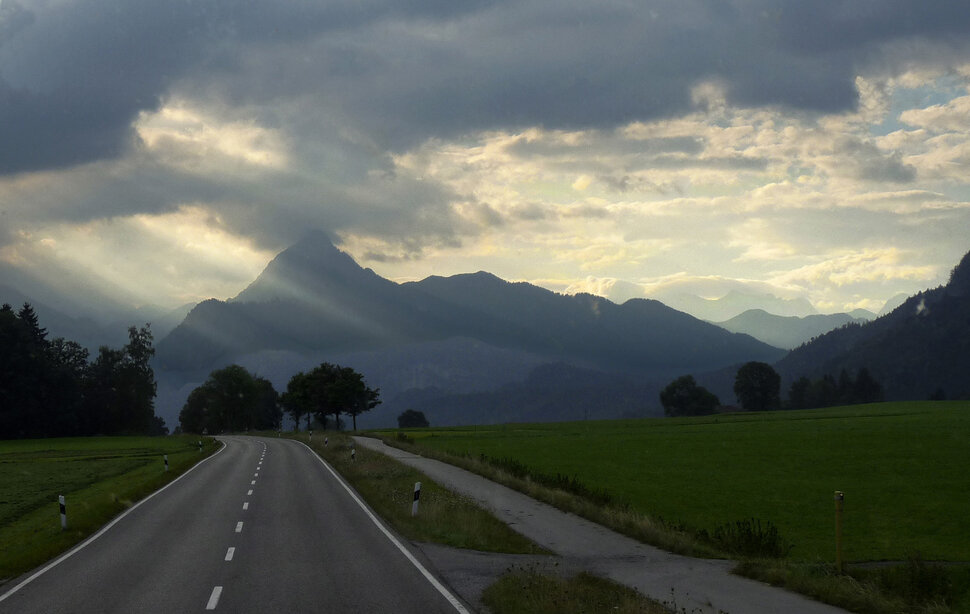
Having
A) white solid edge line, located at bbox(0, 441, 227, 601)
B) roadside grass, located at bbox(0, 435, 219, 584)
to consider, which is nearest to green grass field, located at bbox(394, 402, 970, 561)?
white solid edge line, located at bbox(0, 441, 227, 601)

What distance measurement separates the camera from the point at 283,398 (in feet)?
568

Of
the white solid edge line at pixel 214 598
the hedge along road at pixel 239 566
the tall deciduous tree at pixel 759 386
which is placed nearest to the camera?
the white solid edge line at pixel 214 598

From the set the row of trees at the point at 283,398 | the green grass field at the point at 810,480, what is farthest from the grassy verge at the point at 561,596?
the row of trees at the point at 283,398

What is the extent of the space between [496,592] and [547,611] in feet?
5.75

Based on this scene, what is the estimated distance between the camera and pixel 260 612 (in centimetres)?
1301

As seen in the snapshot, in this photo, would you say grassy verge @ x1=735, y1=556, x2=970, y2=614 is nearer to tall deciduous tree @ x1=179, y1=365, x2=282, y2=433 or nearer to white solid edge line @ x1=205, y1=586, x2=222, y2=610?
white solid edge line @ x1=205, y1=586, x2=222, y2=610

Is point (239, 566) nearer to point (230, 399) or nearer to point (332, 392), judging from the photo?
point (332, 392)

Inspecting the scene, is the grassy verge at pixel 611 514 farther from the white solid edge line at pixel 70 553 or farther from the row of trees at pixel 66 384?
the row of trees at pixel 66 384

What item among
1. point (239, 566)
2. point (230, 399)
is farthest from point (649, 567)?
point (230, 399)

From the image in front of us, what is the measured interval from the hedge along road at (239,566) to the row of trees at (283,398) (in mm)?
120862

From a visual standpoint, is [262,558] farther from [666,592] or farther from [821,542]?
[821,542]

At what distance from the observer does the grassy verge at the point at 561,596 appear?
12.8 m

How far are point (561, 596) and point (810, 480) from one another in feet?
99.3

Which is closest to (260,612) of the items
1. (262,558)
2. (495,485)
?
(262,558)
